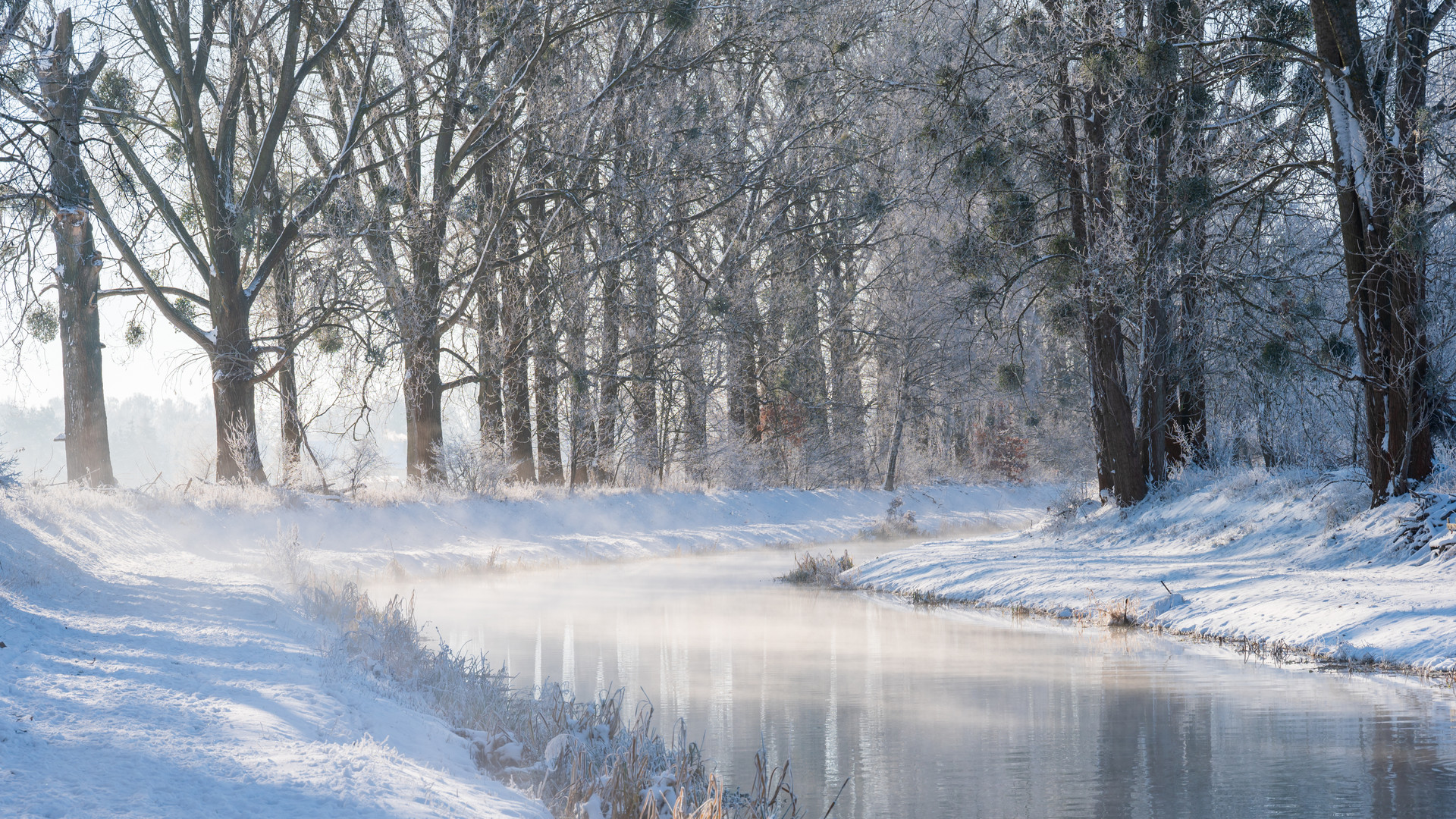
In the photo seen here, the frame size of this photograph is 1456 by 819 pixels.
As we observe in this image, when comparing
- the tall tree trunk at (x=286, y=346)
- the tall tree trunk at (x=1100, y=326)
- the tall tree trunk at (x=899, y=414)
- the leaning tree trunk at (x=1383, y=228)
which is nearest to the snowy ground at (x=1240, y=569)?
the tall tree trunk at (x=1100, y=326)

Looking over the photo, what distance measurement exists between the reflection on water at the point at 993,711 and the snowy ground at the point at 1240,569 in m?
0.65

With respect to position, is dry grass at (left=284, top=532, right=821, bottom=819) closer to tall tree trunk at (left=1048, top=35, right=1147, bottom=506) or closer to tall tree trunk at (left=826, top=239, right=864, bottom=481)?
tall tree trunk at (left=1048, top=35, right=1147, bottom=506)

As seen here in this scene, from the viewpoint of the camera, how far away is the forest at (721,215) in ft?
41.7

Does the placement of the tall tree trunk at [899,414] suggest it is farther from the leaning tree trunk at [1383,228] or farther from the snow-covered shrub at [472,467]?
the leaning tree trunk at [1383,228]

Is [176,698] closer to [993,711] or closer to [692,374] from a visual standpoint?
[993,711]

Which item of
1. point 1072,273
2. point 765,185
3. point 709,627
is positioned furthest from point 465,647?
point 765,185

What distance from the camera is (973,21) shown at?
49.4 ft

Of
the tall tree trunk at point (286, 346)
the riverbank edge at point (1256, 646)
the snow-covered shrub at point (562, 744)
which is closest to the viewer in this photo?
the snow-covered shrub at point (562, 744)

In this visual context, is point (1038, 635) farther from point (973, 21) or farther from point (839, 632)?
point (973, 21)

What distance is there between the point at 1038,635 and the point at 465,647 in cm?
587

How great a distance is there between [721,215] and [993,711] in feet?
70.9

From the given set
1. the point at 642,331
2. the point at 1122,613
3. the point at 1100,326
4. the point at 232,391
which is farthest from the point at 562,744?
the point at 642,331

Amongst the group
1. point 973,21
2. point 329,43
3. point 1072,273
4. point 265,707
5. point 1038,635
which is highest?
point 329,43

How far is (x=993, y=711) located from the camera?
8.51 metres
